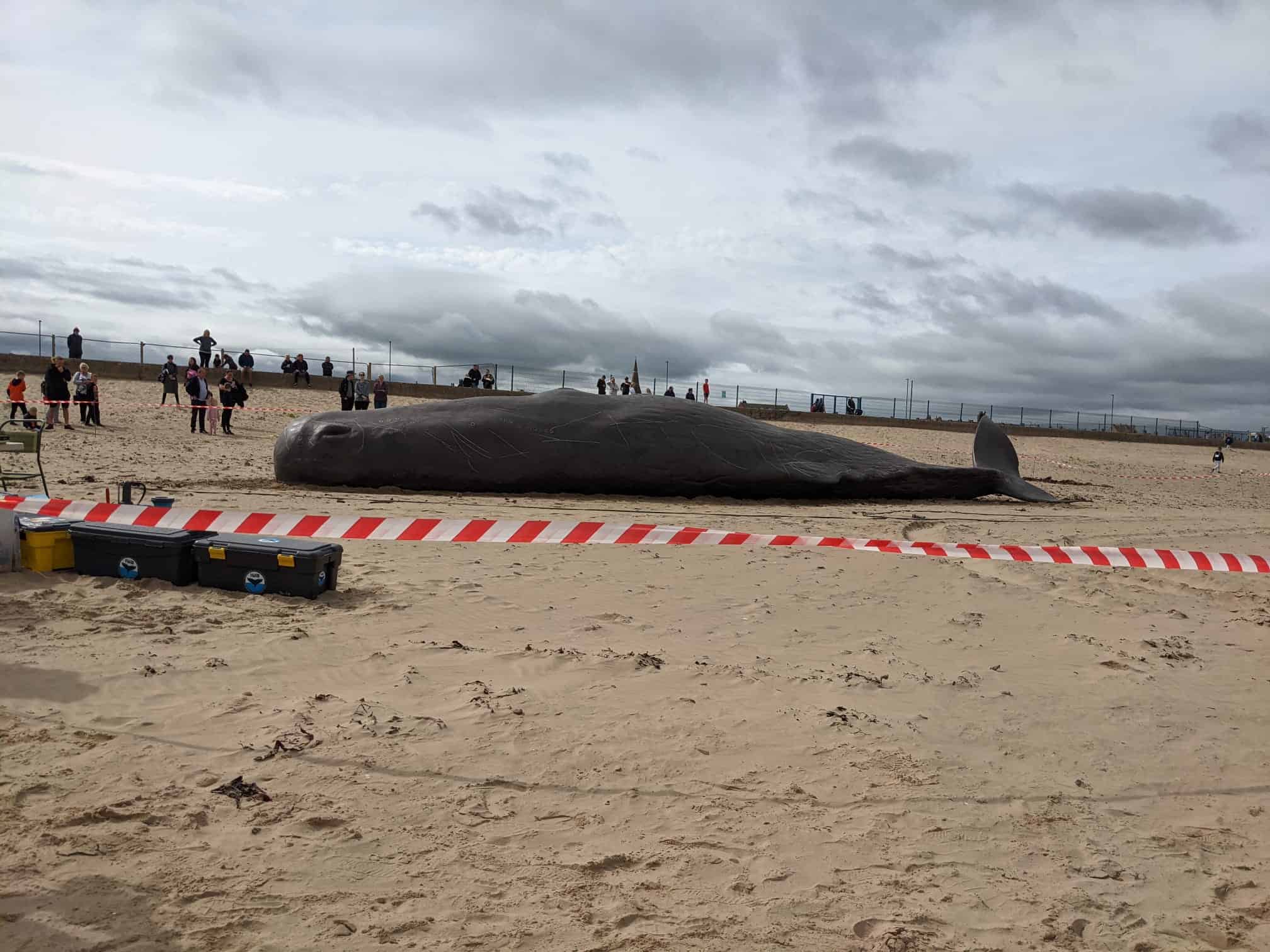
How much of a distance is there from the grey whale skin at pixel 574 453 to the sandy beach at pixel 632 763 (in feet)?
14.1

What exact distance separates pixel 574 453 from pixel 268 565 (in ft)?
18.0

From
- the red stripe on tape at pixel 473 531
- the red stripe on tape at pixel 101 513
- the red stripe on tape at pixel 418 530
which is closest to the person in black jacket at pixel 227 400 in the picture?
the red stripe on tape at pixel 101 513

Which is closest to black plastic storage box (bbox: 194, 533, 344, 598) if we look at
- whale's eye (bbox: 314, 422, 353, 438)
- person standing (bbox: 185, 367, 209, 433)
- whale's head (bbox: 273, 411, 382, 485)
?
whale's head (bbox: 273, 411, 382, 485)

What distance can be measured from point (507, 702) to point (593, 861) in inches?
49.1

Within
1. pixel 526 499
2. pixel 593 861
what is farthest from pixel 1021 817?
pixel 526 499

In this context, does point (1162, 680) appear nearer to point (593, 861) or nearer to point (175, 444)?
point (593, 861)

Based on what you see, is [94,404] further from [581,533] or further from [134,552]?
[581,533]

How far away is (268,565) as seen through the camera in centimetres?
548

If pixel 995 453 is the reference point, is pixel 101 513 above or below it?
below

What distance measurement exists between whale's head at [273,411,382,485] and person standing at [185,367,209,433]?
8593mm

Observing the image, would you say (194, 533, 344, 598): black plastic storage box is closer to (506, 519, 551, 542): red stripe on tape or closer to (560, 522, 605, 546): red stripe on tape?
(506, 519, 551, 542): red stripe on tape

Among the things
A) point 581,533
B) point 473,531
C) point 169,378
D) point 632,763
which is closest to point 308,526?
point 473,531

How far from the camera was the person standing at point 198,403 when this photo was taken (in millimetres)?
18172

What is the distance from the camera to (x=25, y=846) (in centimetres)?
251
